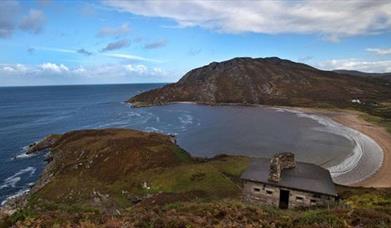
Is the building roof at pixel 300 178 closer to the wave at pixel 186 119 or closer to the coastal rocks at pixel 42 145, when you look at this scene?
the coastal rocks at pixel 42 145

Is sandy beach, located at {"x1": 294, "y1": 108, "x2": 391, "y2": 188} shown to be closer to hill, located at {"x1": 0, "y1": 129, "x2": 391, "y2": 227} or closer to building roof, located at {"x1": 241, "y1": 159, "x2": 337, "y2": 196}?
hill, located at {"x1": 0, "y1": 129, "x2": 391, "y2": 227}

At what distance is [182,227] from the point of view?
1744cm

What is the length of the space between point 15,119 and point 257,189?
14401 centimetres

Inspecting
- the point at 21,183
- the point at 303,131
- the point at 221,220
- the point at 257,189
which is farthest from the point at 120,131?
the point at 221,220

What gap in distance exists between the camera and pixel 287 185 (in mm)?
32438

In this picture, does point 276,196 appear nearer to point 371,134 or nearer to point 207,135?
point 207,135

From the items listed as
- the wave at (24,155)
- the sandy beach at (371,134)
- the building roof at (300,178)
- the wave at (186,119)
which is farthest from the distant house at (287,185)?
the wave at (186,119)

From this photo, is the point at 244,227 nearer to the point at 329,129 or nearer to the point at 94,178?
the point at 94,178

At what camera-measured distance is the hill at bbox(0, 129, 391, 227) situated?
18.5 metres

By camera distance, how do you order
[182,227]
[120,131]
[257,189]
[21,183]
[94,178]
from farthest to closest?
[120,131] → [21,183] → [94,178] → [257,189] → [182,227]

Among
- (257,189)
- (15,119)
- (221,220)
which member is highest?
(221,220)

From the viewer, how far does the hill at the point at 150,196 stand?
1855cm

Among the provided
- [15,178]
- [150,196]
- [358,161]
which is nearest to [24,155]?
[15,178]

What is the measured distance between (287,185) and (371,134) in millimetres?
81068
